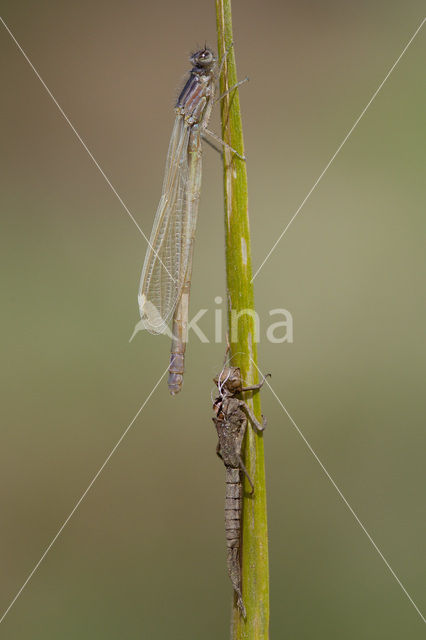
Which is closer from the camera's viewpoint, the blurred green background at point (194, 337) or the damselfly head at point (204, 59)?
the damselfly head at point (204, 59)

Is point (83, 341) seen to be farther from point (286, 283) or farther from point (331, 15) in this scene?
point (331, 15)

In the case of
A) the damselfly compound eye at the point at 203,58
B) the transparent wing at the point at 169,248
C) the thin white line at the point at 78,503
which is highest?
the damselfly compound eye at the point at 203,58

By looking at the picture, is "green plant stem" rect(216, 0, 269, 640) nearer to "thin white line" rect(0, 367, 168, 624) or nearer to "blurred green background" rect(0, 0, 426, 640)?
"blurred green background" rect(0, 0, 426, 640)

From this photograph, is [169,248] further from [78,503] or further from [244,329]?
[78,503]

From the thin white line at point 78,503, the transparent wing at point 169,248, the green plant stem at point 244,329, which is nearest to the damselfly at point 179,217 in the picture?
the transparent wing at point 169,248

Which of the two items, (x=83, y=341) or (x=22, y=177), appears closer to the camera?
(x=83, y=341)

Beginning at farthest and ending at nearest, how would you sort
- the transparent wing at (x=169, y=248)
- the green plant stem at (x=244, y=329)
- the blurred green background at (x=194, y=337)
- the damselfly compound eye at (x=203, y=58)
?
the blurred green background at (x=194, y=337), the transparent wing at (x=169, y=248), the damselfly compound eye at (x=203, y=58), the green plant stem at (x=244, y=329)

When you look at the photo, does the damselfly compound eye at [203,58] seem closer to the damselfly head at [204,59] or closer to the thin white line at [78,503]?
the damselfly head at [204,59]

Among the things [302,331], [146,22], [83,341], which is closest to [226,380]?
[302,331]

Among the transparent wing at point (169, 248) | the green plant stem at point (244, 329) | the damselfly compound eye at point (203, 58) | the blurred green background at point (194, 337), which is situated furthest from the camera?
the blurred green background at point (194, 337)
